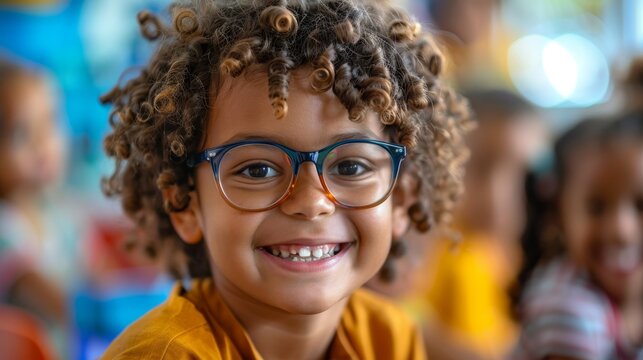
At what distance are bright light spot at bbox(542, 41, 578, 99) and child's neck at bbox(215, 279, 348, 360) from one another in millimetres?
2388

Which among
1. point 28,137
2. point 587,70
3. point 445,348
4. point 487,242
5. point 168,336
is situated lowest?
point 445,348

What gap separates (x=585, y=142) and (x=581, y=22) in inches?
64.2

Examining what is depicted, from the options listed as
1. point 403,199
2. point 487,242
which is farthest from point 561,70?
point 403,199

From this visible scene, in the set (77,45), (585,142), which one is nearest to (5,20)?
(77,45)

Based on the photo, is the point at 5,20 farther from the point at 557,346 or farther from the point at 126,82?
the point at 557,346

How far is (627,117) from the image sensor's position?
171cm

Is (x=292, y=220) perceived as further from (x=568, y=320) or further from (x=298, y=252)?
(x=568, y=320)

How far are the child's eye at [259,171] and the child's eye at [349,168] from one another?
0.23ft

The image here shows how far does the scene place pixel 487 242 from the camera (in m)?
1.99

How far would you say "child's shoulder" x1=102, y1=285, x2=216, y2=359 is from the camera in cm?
89

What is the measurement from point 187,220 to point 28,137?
100cm

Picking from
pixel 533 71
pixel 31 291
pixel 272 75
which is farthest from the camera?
pixel 533 71

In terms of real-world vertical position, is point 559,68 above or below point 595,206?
above

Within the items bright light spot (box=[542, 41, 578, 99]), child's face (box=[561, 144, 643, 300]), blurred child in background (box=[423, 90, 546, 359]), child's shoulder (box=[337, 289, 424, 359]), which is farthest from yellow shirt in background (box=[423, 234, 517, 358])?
bright light spot (box=[542, 41, 578, 99])
